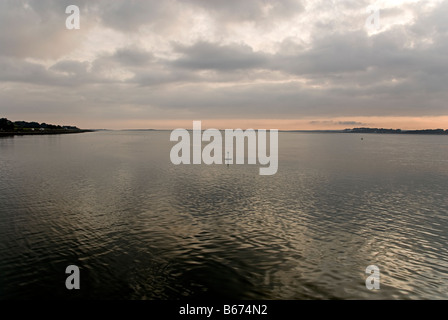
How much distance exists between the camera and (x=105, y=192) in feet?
157

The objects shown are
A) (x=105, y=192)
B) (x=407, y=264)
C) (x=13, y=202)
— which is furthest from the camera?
(x=105, y=192)

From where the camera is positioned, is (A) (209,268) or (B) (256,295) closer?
(B) (256,295)

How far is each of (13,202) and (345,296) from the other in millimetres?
43223

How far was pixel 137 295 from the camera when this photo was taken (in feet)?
62.0

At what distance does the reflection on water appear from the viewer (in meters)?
20.2

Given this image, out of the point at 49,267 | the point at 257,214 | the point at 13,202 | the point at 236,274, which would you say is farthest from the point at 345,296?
the point at 13,202

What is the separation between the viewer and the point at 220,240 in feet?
92.5

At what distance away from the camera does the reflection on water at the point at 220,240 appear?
20.2m

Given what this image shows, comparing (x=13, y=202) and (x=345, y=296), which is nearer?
(x=345, y=296)

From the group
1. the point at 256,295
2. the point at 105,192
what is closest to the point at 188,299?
the point at 256,295
